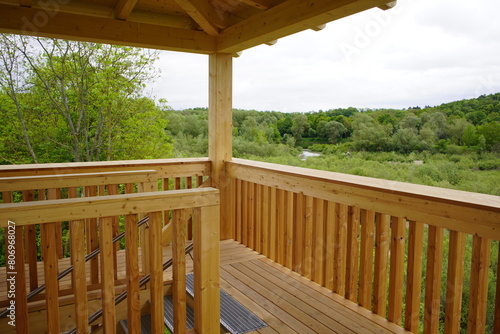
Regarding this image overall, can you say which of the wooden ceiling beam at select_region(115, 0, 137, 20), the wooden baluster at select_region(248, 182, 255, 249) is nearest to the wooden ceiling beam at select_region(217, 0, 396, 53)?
the wooden ceiling beam at select_region(115, 0, 137, 20)

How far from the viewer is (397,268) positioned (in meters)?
2.68

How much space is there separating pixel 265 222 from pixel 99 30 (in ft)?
8.58

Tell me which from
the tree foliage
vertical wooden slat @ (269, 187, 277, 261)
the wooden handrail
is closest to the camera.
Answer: the wooden handrail

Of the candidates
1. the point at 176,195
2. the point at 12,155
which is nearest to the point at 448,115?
the point at 176,195

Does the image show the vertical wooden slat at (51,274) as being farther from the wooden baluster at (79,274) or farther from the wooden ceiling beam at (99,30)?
the wooden ceiling beam at (99,30)

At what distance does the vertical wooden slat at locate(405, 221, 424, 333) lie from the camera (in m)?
2.51

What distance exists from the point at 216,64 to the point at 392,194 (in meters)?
2.74

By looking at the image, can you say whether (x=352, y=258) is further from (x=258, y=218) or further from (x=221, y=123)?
(x=221, y=123)

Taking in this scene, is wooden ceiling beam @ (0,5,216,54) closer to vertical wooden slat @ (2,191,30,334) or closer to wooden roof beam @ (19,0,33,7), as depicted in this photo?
wooden roof beam @ (19,0,33,7)

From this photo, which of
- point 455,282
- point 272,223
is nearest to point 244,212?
point 272,223

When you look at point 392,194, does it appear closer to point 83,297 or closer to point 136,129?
point 83,297

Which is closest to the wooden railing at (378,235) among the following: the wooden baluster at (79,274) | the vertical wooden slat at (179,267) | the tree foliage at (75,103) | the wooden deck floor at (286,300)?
the wooden deck floor at (286,300)

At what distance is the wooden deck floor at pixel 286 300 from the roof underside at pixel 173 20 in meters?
2.24

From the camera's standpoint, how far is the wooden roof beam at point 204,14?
3621 mm
